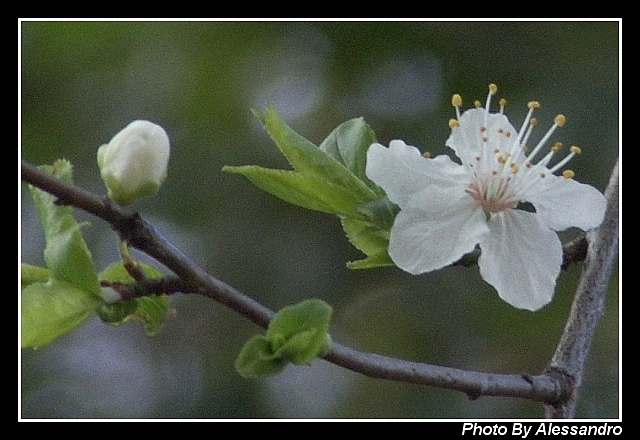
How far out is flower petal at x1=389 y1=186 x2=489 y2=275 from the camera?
98cm

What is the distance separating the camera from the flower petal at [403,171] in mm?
989

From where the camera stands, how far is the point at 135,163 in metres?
0.90

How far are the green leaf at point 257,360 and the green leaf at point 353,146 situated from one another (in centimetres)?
27

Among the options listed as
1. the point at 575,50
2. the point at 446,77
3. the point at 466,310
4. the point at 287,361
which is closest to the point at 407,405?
the point at 466,310

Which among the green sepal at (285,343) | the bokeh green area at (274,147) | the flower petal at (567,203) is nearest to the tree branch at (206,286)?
the green sepal at (285,343)

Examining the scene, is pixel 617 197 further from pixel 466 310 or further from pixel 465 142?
pixel 466 310

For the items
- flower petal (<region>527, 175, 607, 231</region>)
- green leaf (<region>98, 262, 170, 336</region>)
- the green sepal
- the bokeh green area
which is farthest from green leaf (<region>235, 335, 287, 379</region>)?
the bokeh green area

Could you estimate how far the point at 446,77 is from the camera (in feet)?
7.68

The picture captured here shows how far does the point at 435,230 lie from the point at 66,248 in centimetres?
40

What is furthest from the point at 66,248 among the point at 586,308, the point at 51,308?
the point at 586,308

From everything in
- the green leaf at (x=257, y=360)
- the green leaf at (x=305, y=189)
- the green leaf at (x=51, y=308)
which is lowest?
the green leaf at (x=257, y=360)

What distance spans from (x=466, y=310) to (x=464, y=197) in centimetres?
124

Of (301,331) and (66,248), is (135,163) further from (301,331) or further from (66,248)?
(301,331)

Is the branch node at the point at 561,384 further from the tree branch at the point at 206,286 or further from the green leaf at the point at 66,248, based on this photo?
the green leaf at the point at 66,248
